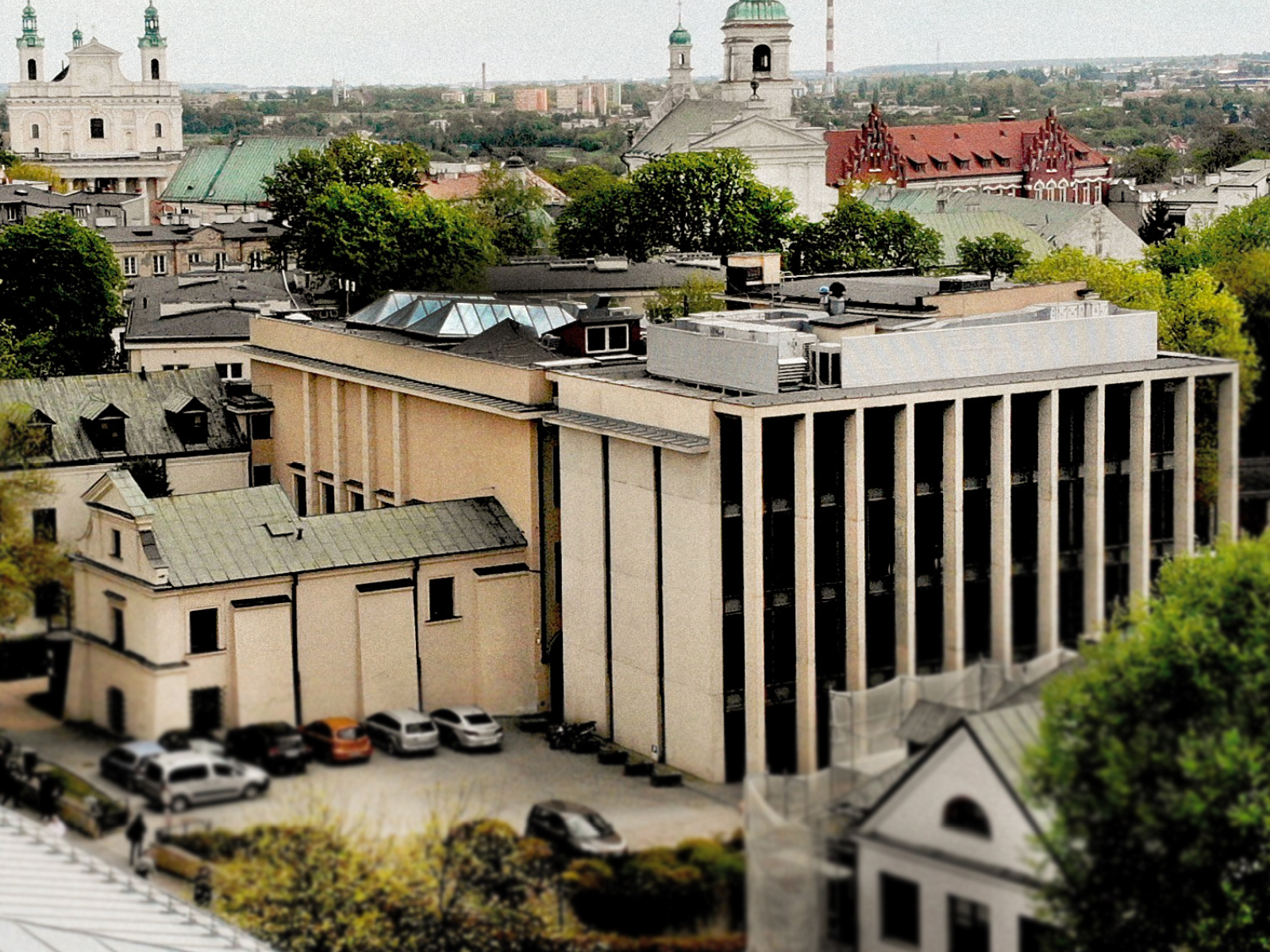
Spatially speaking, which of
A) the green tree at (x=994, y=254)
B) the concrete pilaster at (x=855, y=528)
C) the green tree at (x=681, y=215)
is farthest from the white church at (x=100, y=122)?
the concrete pilaster at (x=855, y=528)

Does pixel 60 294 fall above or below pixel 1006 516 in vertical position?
above

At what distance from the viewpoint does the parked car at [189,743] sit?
5.40 m

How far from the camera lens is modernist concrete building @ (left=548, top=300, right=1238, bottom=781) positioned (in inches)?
225

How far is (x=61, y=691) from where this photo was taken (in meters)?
5.64

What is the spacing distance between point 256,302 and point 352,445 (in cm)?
633

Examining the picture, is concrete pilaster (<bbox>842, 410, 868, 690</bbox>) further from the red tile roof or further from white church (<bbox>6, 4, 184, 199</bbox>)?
white church (<bbox>6, 4, 184, 199</bbox>)

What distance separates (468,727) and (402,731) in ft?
1.08

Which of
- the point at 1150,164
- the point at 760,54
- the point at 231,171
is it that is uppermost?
the point at 760,54

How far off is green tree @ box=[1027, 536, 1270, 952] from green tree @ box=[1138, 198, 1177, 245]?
3623 mm

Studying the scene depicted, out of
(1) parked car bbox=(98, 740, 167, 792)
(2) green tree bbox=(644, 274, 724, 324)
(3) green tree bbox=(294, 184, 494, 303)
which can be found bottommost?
(1) parked car bbox=(98, 740, 167, 792)

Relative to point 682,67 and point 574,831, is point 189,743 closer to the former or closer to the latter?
point 574,831

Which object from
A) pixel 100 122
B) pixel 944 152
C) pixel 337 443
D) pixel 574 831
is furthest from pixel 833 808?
pixel 100 122

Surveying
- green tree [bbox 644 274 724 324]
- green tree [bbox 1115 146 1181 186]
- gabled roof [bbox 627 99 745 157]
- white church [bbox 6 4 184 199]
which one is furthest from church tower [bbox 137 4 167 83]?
green tree [bbox 644 274 724 324]

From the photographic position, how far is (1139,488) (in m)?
5.73
